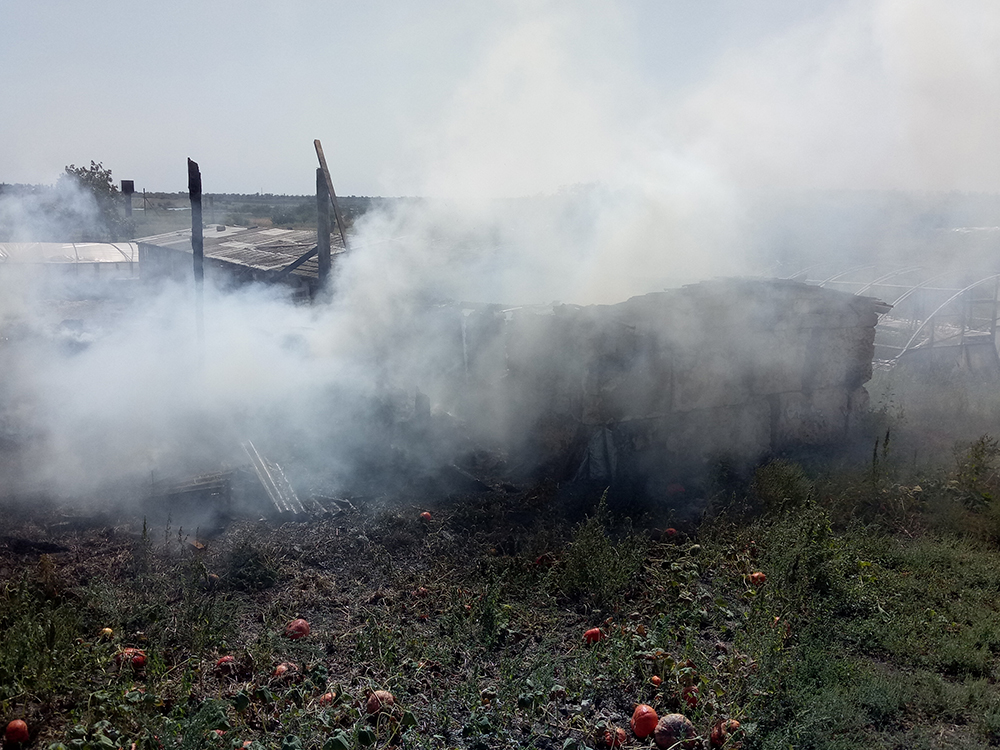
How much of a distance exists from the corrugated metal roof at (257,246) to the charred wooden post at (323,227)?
3468mm

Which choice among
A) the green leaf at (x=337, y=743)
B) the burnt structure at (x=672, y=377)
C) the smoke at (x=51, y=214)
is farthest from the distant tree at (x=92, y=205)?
the green leaf at (x=337, y=743)

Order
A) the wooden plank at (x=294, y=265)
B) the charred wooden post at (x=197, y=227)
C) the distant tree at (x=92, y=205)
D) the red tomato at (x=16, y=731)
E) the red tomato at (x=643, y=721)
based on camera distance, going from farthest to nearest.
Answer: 1. the distant tree at (x=92, y=205)
2. the wooden plank at (x=294, y=265)
3. the charred wooden post at (x=197, y=227)
4. the red tomato at (x=643, y=721)
5. the red tomato at (x=16, y=731)

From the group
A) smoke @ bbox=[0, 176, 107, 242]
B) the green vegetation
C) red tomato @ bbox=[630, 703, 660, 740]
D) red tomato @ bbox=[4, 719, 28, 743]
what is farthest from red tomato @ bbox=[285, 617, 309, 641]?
smoke @ bbox=[0, 176, 107, 242]

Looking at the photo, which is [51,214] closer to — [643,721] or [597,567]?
[597,567]

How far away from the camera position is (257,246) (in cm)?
1998

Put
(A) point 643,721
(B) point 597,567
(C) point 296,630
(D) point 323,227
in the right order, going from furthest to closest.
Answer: (D) point 323,227 → (B) point 597,567 → (C) point 296,630 → (A) point 643,721

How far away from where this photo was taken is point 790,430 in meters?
8.29

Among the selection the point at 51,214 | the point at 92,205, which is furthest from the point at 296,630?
the point at 92,205

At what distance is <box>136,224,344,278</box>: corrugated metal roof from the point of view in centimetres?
1677

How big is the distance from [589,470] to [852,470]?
2.90 metres

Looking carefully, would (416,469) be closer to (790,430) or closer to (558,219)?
(790,430)

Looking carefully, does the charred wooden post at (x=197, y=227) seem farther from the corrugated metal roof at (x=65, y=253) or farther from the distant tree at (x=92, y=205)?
the distant tree at (x=92, y=205)

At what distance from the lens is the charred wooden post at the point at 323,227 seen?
1104 cm

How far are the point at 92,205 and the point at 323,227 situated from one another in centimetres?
2059
